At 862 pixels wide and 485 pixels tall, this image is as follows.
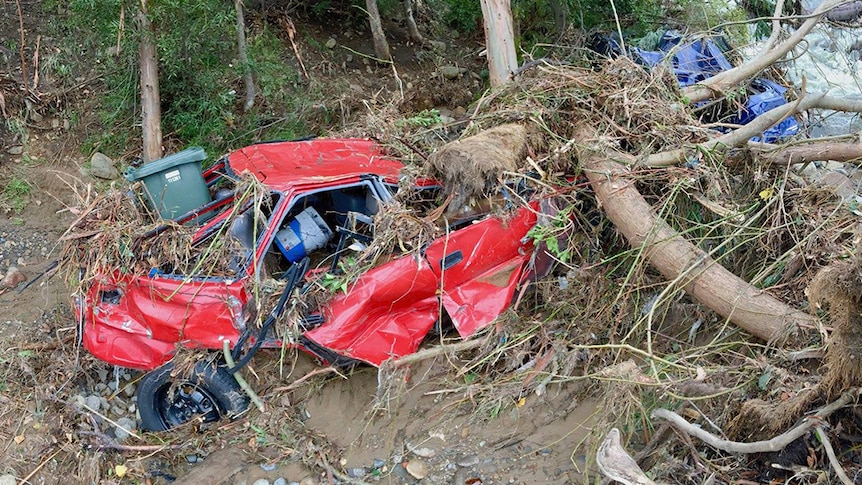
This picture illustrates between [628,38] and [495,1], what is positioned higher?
[495,1]

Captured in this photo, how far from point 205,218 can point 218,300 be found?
76 centimetres

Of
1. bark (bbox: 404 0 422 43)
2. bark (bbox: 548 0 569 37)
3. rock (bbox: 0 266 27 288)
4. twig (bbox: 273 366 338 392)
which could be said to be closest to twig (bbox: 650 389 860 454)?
twig (bbox: 273 366 338 392)

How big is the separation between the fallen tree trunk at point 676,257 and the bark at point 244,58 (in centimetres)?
335

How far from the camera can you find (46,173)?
6824 mm

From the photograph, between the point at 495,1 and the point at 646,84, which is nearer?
the point at 646,84

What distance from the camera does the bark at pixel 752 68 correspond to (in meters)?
5.95

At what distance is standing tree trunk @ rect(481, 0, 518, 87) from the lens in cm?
647

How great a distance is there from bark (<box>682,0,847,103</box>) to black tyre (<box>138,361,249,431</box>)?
156 inches

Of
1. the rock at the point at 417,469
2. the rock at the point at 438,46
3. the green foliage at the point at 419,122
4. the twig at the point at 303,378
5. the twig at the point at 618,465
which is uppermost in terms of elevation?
the green foliage at the point at 419,122

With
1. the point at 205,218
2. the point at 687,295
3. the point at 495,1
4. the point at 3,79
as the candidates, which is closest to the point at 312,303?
the point at 205,218

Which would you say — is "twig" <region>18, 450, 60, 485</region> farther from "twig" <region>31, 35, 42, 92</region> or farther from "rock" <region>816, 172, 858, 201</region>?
"rock" <region>816, 172, 858, 201</region>

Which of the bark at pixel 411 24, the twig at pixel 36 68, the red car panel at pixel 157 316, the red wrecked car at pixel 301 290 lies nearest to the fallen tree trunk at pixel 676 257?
the red wrecked car at pixel 301 290

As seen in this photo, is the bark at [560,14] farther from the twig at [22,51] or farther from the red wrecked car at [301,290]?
the twig at [22,51]

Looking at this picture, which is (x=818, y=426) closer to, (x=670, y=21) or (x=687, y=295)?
(x=687, y=295)
